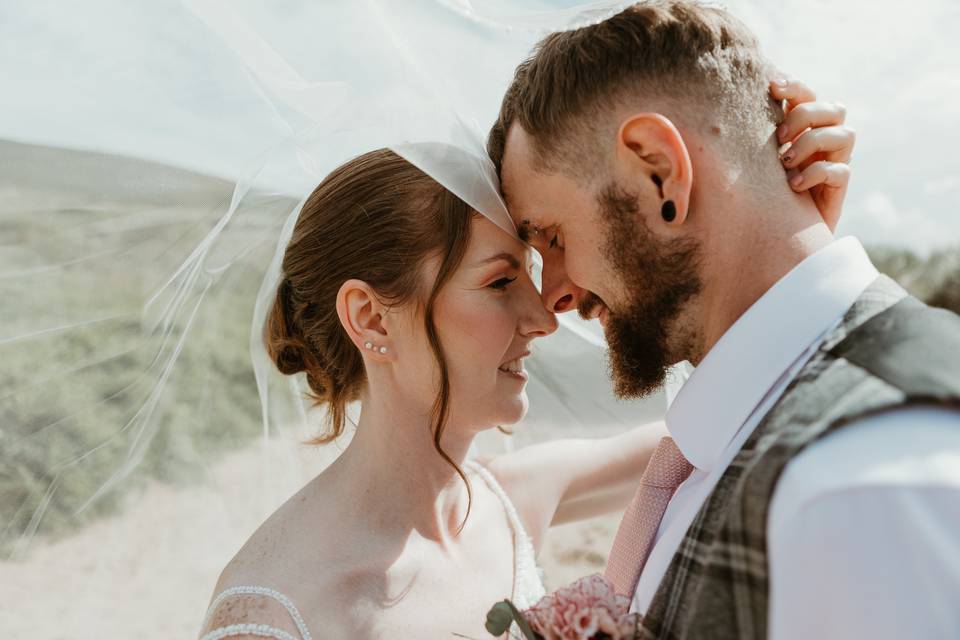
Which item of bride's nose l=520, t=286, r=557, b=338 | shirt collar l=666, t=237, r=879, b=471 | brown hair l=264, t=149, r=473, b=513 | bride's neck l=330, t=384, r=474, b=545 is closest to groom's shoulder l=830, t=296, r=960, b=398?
shirt collar l=666, t=237, r=879, b=471

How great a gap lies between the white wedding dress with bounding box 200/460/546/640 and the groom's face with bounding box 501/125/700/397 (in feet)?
2.87

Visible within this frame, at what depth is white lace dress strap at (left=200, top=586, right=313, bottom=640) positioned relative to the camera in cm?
215

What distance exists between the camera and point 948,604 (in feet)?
4.04

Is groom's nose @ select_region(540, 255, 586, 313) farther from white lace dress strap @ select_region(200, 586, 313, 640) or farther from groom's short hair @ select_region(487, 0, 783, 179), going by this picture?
white lace dress strap @ select_region(200, 586, 313, 640)

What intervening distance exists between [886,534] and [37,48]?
2.22m

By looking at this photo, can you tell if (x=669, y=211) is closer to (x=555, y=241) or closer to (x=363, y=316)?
(x=555, y=241)

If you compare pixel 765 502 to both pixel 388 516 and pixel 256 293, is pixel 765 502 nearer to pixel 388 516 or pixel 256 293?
pixel 388 516

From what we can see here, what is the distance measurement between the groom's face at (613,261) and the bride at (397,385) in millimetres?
141

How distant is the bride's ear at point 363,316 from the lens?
266cm

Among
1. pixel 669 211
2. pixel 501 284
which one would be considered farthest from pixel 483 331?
pixel 669 211

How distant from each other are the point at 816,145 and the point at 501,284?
106 centimetres

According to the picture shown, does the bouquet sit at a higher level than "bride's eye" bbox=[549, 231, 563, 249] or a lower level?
lower

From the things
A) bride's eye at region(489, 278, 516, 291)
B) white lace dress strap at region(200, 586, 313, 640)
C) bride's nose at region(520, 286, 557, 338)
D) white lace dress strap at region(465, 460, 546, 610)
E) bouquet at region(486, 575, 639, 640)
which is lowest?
white lace dress strap at region(465, 460, 546, 610)

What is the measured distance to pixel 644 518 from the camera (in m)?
2.20
